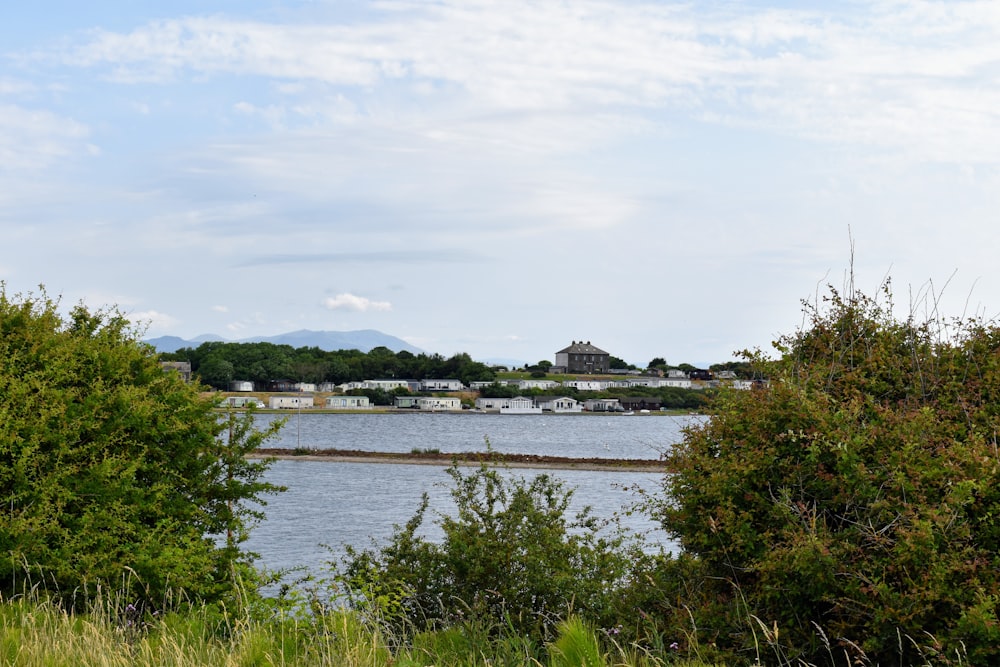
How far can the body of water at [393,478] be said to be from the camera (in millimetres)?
28266

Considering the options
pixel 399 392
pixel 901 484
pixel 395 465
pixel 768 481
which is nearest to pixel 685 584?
pixel 768 481

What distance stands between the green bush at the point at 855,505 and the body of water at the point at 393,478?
1109 mm

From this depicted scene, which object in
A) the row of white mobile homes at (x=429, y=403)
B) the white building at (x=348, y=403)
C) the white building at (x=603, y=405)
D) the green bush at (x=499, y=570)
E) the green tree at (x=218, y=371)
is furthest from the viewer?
the white building at (x=603, y=405)

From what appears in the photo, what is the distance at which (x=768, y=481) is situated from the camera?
8.09 m

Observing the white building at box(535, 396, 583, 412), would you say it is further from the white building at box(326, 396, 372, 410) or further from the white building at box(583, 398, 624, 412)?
the white building at box(326, 396, 372, 410)

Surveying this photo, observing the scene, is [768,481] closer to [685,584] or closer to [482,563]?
[685,584]

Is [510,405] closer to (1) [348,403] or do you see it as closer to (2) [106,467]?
(1) [348,403]

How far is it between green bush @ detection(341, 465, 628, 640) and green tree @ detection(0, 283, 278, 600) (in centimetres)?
195

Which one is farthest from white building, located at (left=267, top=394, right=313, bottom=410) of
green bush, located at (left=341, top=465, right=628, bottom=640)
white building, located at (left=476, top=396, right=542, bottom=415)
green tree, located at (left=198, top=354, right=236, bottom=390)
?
green bush, located at (left=341, top=465, right=628, bottom=640)

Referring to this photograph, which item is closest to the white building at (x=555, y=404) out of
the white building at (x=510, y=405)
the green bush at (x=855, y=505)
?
the white building at (x=510, y=405)

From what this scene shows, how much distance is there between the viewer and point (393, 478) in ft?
199

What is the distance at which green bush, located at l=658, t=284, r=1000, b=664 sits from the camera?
22.2 feet

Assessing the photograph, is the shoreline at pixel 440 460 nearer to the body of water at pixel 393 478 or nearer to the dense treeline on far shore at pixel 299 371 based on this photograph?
the body of water at pixel 393 478

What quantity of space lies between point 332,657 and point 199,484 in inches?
275
